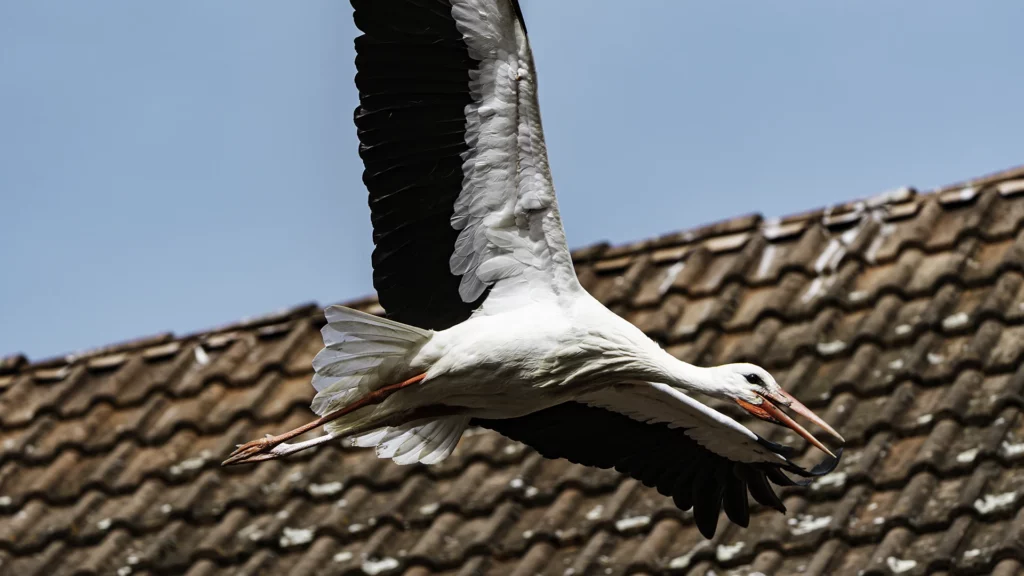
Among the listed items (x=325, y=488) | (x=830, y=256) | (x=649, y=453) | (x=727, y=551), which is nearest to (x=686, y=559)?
(x=727, y=551)

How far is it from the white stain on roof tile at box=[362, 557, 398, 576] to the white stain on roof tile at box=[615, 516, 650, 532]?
0.78m

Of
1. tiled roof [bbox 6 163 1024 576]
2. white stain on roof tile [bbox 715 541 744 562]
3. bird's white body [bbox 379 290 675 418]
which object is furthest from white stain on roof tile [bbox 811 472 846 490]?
bird's white body [bbox 379 290 675 418]

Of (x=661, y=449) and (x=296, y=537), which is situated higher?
(x=661, y=449)

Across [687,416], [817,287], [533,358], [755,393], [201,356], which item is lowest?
[201,356]

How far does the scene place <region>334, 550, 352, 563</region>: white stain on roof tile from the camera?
7.18 m

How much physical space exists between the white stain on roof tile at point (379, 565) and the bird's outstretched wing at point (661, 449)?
102 cm

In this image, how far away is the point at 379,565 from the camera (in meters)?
7.10

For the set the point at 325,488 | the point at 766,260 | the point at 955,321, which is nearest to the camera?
the point at 955,321

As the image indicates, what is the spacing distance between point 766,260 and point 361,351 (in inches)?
121

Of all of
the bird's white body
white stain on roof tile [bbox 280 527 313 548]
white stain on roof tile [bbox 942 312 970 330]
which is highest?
the bird's white body

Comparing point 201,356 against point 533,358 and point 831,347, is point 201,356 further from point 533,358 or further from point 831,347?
point 533,358

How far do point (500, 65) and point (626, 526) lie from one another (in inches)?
79.7

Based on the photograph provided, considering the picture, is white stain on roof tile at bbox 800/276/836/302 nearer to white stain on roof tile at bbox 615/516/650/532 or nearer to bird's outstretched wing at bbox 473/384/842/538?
white stain on roof tile at bbox 615/516/650/532

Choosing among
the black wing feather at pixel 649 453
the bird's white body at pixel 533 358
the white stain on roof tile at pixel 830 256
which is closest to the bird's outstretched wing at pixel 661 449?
the black wing feather at pixel 649 453
